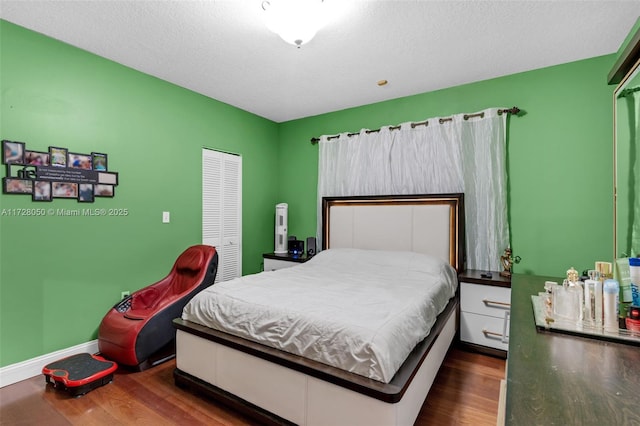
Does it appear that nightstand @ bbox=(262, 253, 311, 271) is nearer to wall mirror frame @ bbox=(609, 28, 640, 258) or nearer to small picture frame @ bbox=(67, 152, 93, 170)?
small picture frame @ bbox=(67, 152, 93, 170)

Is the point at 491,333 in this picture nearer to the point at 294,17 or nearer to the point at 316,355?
the point at 316,355

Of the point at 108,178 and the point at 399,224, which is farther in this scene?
the point at 399,224

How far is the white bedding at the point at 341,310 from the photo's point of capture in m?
1.51

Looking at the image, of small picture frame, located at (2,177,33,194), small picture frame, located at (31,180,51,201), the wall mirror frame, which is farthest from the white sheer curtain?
small picture frame, located at (2,177,33,194)

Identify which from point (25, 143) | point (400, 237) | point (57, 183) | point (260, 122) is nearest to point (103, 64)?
point (25, 143)

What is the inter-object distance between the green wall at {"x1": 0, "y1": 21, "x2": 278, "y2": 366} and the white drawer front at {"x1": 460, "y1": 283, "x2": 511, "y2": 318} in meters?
2.95

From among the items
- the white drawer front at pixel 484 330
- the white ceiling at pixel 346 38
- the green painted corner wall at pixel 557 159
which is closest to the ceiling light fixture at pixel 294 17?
the white ceiling at pixel 346 38

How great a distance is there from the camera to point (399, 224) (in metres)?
3.42

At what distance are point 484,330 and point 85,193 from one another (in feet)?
12.3

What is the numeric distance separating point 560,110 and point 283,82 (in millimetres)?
2689

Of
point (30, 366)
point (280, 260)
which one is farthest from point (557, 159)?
point (30, 366)

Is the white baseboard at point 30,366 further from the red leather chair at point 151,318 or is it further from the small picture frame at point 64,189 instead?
the small picture frame at point 64,189

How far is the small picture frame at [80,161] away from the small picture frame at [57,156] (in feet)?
0.12

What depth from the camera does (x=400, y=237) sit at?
3404 millimetres
